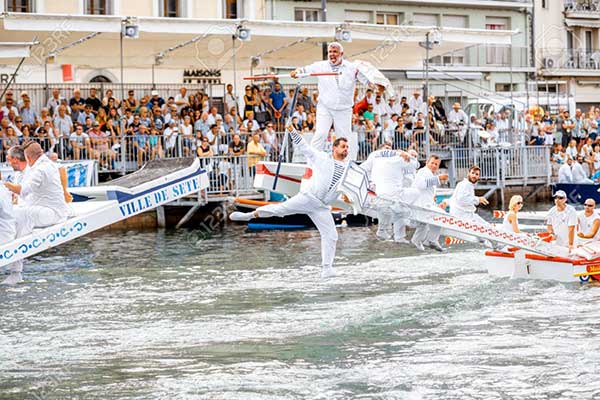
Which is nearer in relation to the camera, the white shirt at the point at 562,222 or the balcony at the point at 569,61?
the white shirt at the point at 562,222

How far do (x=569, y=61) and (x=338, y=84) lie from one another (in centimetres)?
4544

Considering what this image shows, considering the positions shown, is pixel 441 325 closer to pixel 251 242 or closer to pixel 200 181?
pixel 200 181

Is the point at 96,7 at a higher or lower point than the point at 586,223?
higher

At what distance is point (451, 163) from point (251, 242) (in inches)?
392

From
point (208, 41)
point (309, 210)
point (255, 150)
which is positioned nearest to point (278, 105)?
point (208, 41)

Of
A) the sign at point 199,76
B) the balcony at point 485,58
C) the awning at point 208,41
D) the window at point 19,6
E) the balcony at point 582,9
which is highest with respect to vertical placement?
the balcony at point 582,9

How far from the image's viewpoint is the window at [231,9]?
50750mm

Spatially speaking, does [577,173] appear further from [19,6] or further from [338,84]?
[338,84]

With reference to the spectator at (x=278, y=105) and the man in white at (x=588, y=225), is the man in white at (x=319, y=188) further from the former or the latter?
the spectator at (x=278, y=105)

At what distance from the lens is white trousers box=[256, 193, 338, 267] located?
790 inches

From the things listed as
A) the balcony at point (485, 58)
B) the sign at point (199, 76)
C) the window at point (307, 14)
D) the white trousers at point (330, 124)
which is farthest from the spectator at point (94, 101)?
the balcony at point (485, 58)

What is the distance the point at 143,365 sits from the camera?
A: 54.0ft

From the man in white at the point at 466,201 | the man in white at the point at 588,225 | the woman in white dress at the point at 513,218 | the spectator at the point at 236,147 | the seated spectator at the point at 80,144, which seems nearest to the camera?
the man in white at the point at 466,201

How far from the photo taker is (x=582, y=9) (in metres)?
66.0
